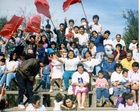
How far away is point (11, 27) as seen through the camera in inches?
296

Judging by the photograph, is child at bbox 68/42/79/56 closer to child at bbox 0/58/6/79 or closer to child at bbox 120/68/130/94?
child at bbox 120/68/130/94

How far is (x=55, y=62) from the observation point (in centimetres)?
739

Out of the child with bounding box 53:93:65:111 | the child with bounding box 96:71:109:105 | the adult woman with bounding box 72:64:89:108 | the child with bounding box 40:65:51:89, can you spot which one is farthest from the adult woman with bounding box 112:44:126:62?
the child with bounding box 53:93:65:111

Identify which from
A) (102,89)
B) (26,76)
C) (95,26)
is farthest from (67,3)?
(102,89)

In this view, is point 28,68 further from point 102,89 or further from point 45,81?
point 102,89

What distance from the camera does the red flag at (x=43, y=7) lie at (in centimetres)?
784

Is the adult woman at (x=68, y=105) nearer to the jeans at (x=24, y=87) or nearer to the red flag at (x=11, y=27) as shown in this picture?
the jeans at (x=24, y=87)

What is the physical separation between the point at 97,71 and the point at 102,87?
672 millimetres

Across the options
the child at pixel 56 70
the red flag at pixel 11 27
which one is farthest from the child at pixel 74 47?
the red flag at pixel 11 27

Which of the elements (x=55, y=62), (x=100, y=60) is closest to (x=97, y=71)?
(x=100, y=60)

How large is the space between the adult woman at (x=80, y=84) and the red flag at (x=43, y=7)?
1682 millimetres

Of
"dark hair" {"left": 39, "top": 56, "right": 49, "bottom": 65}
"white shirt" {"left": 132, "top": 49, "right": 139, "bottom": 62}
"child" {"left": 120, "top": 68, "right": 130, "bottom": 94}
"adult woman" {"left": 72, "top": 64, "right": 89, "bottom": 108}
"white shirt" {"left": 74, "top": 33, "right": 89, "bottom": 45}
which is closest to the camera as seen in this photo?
"adult woman" {"left": 72, "top": 64, "right": 89, "bottom": 108}

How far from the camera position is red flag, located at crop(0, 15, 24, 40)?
295 inches

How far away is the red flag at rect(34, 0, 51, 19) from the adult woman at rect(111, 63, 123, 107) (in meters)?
2.06
